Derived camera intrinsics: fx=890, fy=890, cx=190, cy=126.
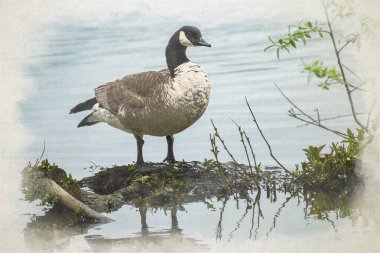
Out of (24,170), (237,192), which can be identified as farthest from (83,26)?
(237,192)

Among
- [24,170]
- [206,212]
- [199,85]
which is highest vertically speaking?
[199,85]

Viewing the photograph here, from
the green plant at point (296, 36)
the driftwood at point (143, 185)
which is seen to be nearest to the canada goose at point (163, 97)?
the driftwood at point (143, 185)

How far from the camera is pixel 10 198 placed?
8312 millimetres

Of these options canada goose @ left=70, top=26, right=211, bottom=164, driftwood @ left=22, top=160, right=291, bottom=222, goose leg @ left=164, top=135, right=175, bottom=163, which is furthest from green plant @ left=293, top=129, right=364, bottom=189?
goose leg @ left=164, top=135, right=175, bottom=163

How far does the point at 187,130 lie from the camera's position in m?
9.51

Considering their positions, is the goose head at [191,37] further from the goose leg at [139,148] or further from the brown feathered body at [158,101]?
the goose leg at [139,148]

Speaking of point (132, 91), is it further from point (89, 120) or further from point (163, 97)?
point (89, 120)

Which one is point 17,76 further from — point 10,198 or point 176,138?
point 176,138

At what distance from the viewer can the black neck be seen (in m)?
9.15

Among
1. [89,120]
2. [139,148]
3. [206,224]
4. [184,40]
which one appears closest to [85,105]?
[89,120]

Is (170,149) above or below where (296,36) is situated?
below

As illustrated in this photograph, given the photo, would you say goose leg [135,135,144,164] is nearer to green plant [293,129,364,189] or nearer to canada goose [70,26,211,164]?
canada goose [70,26,211,164]

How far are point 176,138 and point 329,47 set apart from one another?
1869 millimetres

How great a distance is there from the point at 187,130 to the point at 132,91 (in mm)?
739
